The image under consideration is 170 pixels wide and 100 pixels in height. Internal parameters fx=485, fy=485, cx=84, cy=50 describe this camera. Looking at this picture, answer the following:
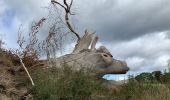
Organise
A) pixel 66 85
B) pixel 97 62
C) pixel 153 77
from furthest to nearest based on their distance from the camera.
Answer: pixel 153 77, pixel 97 62, pixel 66 85

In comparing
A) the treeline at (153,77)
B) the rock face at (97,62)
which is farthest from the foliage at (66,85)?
the treeline at (153,77)

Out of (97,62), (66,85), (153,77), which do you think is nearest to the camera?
(66,85)

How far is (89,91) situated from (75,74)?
27.0 inches

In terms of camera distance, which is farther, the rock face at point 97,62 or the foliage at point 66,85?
the rock face at point 97,62

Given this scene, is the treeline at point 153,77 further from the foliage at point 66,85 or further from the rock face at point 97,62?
the foliage at point 66,85

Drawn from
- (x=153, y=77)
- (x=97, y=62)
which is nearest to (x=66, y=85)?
(x=97, y=62)

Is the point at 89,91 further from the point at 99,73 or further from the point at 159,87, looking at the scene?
the point at 159,87

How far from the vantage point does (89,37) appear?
17.1 meters

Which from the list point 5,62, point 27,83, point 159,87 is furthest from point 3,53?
point 159,87

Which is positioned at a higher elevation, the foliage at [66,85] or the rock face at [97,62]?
the rock face at [97,62]

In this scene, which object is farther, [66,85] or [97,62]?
[97,62]

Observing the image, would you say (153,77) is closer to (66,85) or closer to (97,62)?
(97,62)

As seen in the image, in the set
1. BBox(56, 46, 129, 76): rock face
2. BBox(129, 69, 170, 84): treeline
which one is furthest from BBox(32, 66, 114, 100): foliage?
BBox(129, 69, 170, 84): treeline

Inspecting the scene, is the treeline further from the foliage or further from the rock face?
the foliage
